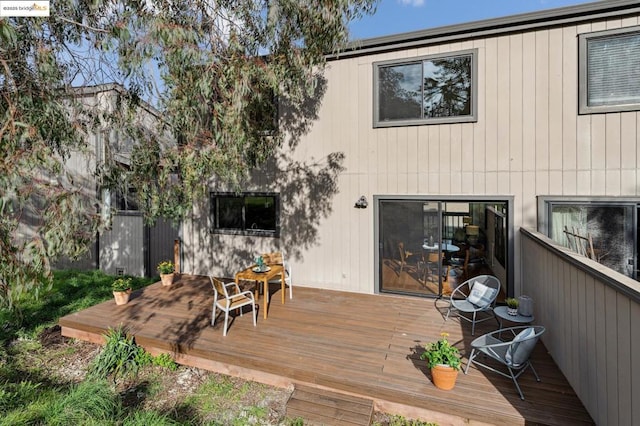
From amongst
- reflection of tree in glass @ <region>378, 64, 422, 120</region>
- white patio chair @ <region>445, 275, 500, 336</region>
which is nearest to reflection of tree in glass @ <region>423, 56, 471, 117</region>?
reflection of tree in glass @ <region>378, 64, 422, 120</region>

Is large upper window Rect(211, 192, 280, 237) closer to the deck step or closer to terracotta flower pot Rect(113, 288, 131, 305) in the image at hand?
terracotta flower pot Rect(113, 288, 131, 305)

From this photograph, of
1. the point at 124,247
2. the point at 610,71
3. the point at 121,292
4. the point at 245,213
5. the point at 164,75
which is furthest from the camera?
the point at 124,247

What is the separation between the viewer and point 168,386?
400 cm

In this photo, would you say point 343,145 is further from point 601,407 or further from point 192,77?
point 601,407

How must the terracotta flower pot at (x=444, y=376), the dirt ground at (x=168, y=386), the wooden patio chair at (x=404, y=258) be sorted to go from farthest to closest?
the wooden patio chair at (x=404, y=258)
the dirt ground at (x=168, y=386)
the terracotta flower pot at (x=444, y=376)

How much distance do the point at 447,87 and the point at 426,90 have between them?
352 mm

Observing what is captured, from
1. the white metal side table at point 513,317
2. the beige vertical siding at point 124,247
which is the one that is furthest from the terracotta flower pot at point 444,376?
the beige vertical siding at point 124,247

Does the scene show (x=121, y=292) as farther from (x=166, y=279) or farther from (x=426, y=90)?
(x=426, y=90)

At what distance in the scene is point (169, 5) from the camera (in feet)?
14.0

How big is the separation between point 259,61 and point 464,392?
15.1ft

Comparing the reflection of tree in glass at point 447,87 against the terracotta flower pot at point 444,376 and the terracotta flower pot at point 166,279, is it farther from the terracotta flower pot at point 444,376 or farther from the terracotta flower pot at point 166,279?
the terracotta flower pot at point 166,279

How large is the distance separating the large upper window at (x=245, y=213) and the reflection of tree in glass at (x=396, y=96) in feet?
9.56

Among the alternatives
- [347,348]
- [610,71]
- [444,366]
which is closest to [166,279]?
[347,348]

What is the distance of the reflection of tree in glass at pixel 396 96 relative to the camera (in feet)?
19.4
